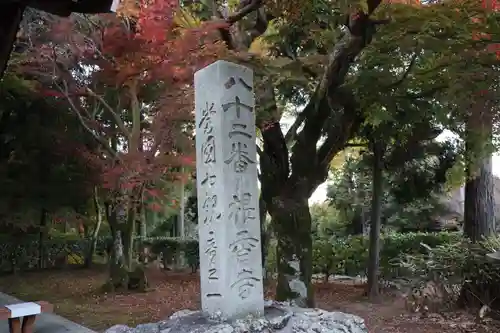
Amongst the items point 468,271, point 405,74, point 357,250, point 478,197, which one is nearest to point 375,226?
point 478,197

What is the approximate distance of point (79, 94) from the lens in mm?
11461

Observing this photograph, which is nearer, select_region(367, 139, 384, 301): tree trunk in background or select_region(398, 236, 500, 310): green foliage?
select_region(398, 236, 500, 310): green foliage

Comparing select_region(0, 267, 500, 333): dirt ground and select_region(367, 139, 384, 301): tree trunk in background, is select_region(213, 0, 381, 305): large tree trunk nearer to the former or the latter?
select_region(0, 267, 500, 333): dirt ground

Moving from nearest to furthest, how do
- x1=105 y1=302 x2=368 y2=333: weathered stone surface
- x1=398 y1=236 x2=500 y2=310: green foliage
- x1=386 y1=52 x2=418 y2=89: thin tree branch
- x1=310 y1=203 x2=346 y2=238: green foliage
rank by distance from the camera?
x1=105 y1=302 x2=368 y2=333: weathered stone surface → x1=398 y1=236 x2=500 y2=310: green foliage → x1=386 y1=52 x2=418 y2=89: thin tree branch → x1=310 y1=203 x2=346 y2=238: green foliage

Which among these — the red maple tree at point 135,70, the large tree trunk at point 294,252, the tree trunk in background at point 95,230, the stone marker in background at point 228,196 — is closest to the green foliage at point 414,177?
the large tree trunk at point 294,252

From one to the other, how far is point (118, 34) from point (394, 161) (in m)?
6.80

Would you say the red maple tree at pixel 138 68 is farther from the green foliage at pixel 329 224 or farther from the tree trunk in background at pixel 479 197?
the green foliage at pixel 329 224

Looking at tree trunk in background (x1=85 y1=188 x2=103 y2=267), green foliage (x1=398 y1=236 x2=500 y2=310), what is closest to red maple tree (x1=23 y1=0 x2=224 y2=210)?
green foliage (x1=398 y1=236 x2=500 y2=310)

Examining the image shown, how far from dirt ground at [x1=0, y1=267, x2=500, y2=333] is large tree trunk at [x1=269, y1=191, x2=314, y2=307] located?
4.53ft

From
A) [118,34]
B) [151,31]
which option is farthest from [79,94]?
[151,31]

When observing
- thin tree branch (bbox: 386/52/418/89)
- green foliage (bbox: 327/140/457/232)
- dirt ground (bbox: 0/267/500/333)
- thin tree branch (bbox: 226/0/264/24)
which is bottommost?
dirt ground (bbox: 0/267/500/333)

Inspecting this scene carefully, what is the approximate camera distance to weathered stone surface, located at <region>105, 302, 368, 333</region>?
459cm

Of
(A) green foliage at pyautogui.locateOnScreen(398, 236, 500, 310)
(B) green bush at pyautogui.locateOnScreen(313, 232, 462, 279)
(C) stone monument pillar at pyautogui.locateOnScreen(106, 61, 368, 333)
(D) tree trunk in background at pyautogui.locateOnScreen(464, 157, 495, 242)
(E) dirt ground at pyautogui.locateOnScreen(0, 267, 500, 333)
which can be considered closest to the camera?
(C) stone monument pillar at pyautogui.locateOnScreen(106, 61, 368, 333)

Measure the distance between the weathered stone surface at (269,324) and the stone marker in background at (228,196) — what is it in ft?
0.78
